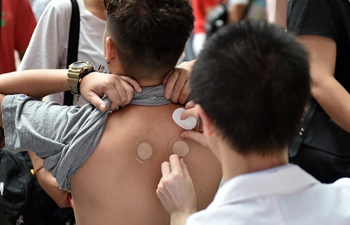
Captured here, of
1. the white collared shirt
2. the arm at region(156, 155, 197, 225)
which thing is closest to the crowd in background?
the arm at region(156, 155, 197, 225)

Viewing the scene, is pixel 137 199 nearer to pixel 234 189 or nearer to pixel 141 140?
pixel 141 140

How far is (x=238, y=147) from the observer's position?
117cm

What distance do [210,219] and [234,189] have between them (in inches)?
3.0

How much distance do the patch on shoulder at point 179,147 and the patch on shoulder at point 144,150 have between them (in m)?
0.05

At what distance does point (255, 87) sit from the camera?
112 cm

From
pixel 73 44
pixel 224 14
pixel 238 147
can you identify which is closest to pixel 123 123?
pixel 238 147

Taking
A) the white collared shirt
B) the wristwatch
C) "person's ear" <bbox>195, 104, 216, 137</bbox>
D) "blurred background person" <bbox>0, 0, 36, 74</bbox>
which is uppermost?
"person's ear" <bbox>195, 104, 216, 137</bbox>

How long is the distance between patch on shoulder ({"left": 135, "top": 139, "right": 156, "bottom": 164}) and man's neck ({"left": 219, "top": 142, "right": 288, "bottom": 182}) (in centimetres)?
37

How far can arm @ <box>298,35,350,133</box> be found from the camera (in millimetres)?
1963

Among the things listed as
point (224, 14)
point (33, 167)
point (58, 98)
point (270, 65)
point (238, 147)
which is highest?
point (270, 65)

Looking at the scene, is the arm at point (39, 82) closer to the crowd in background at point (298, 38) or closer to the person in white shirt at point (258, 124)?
the crowd in background at point (298, 38)

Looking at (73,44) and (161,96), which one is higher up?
(161,96)

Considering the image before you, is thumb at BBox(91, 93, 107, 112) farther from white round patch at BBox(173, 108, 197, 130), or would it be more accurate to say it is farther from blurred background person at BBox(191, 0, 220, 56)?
blurred background person at BBox(191, 0, 220, 56)

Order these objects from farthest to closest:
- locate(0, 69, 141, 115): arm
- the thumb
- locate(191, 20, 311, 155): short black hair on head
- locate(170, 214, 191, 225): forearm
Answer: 1. locate(0, 69, 141, 115): arm
2. the thumb
3. locate(170, 214, 191, 225): forearm
4. locate(191, 20, 311, 155): short black hair on head
